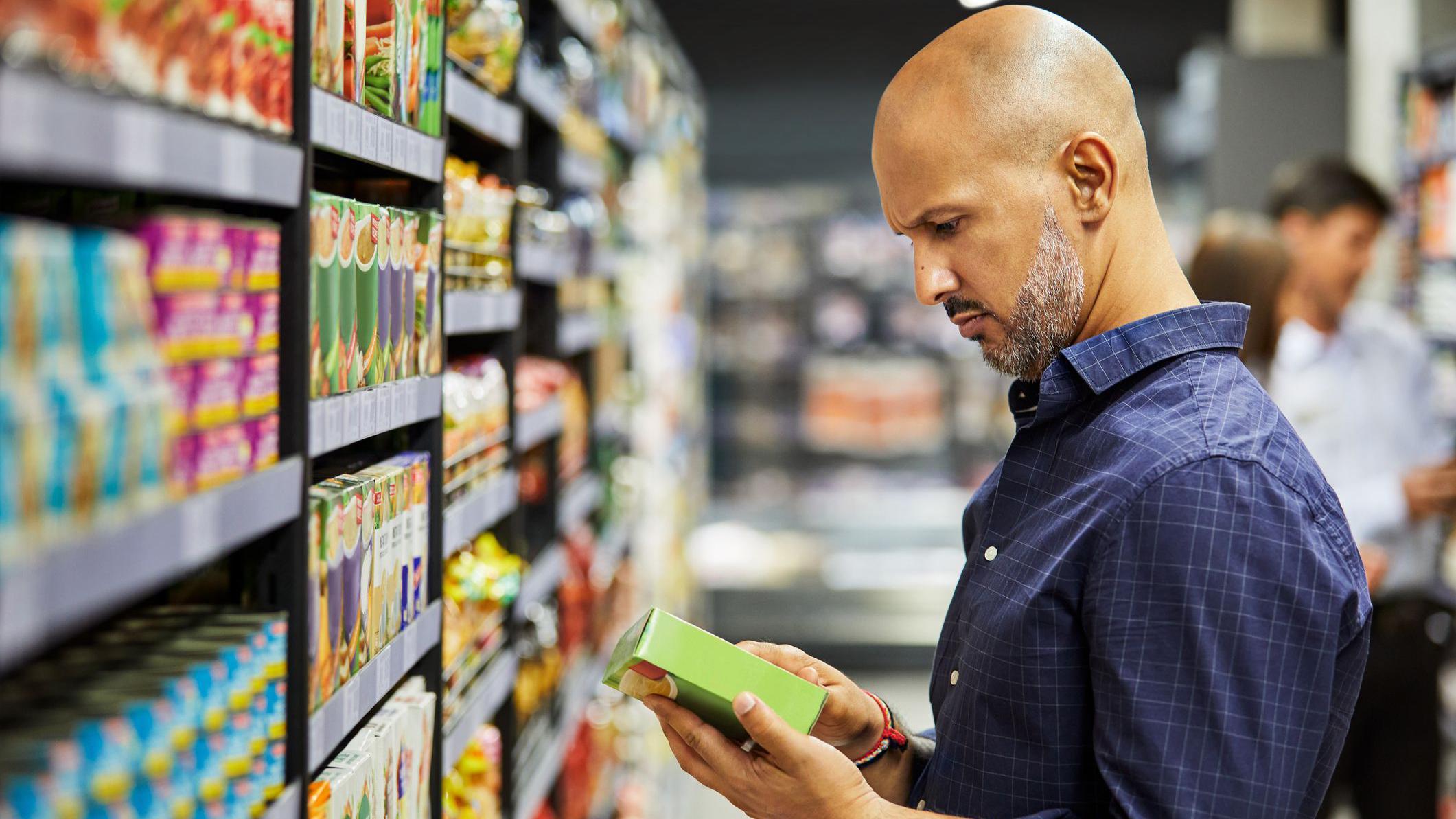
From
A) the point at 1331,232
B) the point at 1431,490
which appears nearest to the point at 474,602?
the point at 1431,490

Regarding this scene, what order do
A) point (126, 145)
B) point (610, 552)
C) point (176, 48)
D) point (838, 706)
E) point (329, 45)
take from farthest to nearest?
point (610, 552) < point (838, 706) < point (329, 45) < point (176, 48) < point (126, 145)

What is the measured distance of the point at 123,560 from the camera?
2.85 ft

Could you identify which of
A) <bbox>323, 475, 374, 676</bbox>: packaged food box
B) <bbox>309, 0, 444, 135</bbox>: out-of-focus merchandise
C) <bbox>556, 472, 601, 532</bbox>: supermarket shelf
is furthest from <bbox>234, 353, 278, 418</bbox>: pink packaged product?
<bbox>556, 472, 601, 532</bbox>: supermarket shelf

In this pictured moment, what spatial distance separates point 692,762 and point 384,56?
0.96 meters

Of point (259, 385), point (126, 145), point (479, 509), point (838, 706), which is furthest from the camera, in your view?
point (479, 509)

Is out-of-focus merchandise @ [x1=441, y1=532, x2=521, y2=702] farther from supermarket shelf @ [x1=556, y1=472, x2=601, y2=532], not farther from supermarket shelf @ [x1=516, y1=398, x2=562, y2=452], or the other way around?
supermarket shelf @ [x1=556, y1=472, x2=601, y2=532]

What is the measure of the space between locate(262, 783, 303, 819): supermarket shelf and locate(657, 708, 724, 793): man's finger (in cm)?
45

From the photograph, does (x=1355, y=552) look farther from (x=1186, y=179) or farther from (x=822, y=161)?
(x=822, y=161)

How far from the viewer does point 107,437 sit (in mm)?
862

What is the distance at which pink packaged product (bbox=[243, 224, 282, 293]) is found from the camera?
3.73 feet

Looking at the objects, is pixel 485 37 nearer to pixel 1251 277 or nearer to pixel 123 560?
pixel 123 560

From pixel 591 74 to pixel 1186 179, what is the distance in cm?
461

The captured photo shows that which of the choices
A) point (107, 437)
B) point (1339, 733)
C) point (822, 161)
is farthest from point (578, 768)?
point (822, 161)

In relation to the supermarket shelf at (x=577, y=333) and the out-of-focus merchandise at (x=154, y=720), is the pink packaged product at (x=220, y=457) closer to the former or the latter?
the out-of-focus merchandise at (x=154, y=720)
